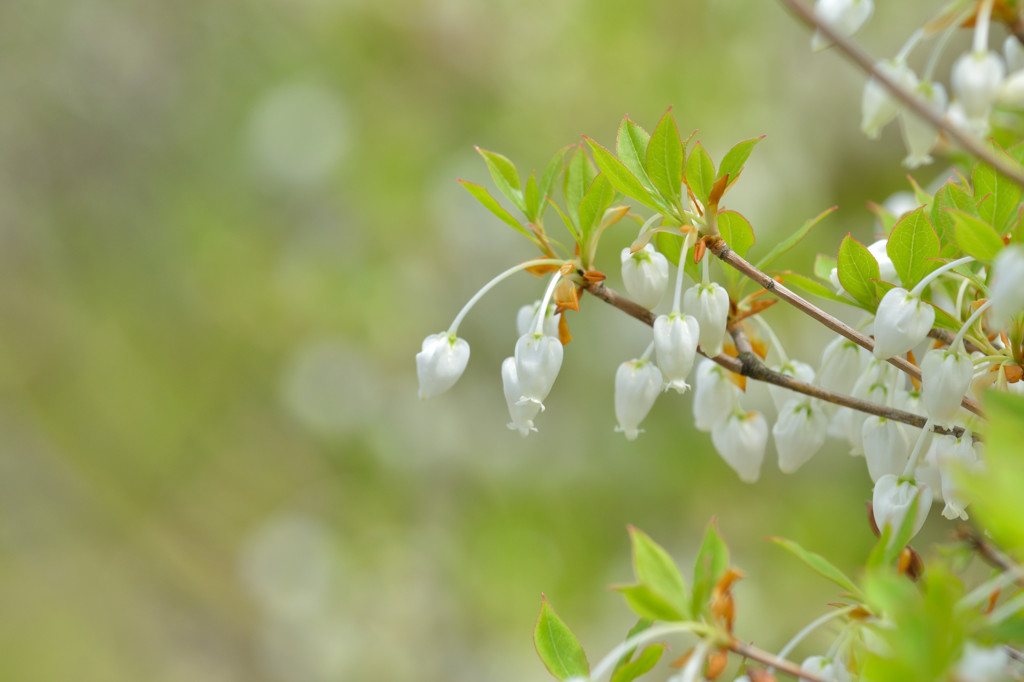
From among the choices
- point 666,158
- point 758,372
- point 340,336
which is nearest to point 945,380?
point 758,372

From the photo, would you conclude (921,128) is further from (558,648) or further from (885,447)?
(558,648)

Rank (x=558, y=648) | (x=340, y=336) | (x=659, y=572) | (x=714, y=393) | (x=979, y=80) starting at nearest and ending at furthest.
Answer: (x=659, y=572) → (x=558, y=648) → (x=979, y=80) → (x=714, y=393) → (x=340, y=336)

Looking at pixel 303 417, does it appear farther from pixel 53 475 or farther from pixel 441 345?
pixel 441 345

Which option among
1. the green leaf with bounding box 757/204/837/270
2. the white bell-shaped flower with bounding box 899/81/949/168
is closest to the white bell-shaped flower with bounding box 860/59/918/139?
the white bell-shaped flower with bounding box 899/81/949/168

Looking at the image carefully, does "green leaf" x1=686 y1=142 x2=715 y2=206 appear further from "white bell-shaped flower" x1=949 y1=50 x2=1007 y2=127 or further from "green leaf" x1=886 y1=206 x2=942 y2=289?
"white bell-shaped flower" x1=949 y1=50 x2=1007 y2=127

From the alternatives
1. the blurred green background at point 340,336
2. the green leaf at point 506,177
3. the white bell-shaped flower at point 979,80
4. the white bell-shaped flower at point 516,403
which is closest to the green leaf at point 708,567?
the white bell-shaped flower at point 516,403

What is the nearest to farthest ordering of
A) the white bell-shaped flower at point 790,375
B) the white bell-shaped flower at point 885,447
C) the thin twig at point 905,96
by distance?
the thin twig at point 905,96 → the white bell-shaped flower at point 885,447 → the white bell-shaped flower at point 790,375

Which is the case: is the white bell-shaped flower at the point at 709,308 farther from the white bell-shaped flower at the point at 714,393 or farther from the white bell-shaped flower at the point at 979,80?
the white bell-shaped flower at the point at 979,80
